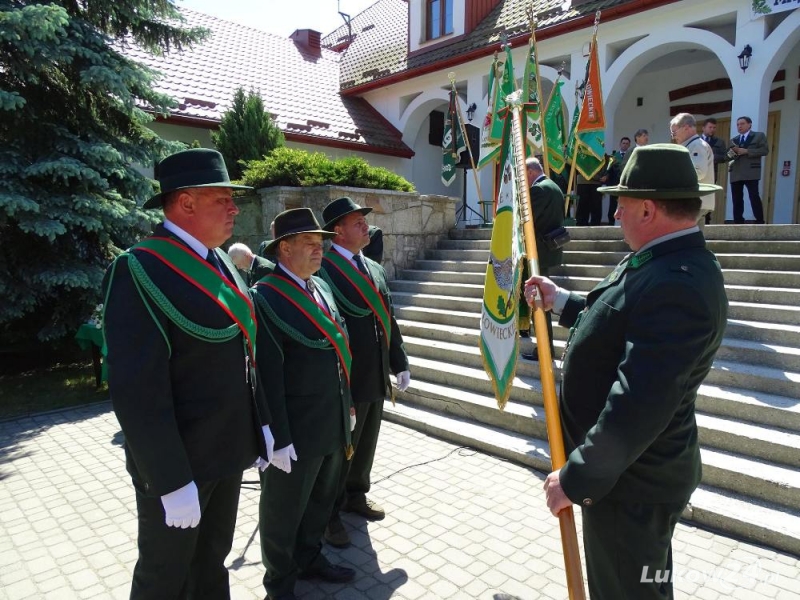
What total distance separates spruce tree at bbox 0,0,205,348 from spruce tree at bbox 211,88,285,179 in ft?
11.5

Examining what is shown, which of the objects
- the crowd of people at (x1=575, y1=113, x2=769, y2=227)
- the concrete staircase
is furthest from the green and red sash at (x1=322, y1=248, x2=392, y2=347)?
the crowd of people at (x1=575, y1=113, x2=769, y2=227)

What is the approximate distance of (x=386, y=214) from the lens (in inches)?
336

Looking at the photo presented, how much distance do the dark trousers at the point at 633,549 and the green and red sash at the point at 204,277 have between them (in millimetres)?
1534

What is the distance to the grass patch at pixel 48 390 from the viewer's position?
6402 millimetres

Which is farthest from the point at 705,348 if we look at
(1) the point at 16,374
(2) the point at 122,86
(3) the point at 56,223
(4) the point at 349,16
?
(4) the point at 349,16

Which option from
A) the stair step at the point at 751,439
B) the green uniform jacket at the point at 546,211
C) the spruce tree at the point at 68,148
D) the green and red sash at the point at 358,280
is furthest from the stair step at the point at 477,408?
the spruce tree at the point at 68,148

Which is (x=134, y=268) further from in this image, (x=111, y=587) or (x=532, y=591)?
(x=532, y=591)

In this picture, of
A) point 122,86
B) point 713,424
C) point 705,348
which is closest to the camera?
point 705,348

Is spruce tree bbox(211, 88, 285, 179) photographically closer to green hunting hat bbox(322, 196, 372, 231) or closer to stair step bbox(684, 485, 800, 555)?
green hunting hat bbox(322, 196, 372, 231)

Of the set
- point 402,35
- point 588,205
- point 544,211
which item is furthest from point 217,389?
point 402,35

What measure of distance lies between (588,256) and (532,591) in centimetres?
536

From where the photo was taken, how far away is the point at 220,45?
1595 cm

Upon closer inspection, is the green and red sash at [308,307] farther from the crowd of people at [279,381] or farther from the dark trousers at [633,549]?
the dark trousers at [633,549]

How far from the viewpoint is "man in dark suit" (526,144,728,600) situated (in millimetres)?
1685
